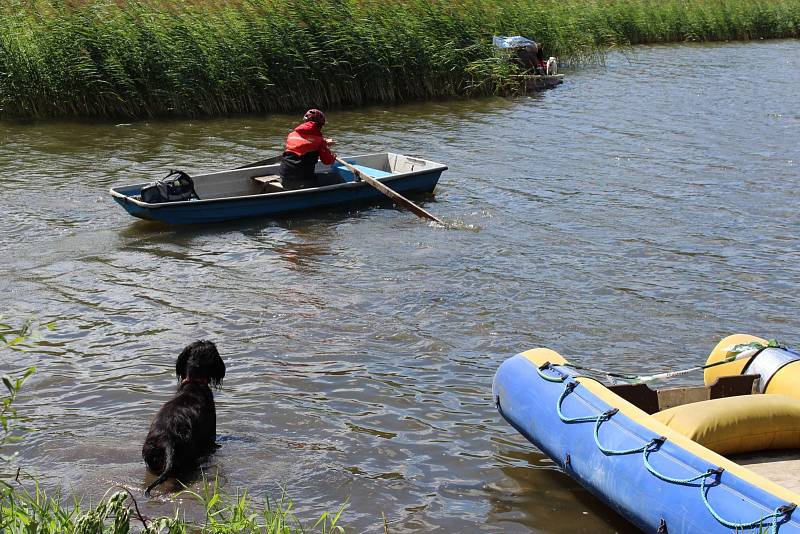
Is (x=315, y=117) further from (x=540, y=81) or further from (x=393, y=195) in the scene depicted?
(x=540, y=81)

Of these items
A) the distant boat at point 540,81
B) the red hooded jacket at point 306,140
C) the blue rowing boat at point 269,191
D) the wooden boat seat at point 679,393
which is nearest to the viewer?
the wooden boat seat at point 679,393

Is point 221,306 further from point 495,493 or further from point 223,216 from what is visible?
point 495,493

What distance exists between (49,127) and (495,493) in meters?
14.6

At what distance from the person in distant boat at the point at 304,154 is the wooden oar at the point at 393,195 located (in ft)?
1.42

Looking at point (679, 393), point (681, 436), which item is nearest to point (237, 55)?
point (679, 393)

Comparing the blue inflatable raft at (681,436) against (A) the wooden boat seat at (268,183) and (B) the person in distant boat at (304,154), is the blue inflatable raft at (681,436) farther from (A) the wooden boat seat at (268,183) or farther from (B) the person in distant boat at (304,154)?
(A) the wooden boat seat at (268,183)

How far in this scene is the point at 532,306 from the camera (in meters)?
9.54

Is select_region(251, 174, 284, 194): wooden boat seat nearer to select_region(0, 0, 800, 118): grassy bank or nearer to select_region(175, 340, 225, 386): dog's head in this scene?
select_region(0, 0, 800, 118): grassy bank

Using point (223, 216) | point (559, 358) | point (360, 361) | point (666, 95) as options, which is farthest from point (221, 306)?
point (666, 95)

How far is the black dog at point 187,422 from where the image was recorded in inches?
228

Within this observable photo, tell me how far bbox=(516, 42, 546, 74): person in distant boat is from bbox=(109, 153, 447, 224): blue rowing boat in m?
10.7

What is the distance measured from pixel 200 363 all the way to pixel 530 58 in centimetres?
1975

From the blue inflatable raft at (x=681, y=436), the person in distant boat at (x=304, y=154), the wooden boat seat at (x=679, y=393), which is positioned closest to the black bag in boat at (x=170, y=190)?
the person in distant boat at (x=304, y=154)

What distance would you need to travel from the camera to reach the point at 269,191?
13.3 metres
